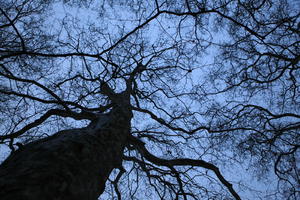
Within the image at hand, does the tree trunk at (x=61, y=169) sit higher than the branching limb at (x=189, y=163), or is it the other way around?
the branching limb at (x=189, y=163)

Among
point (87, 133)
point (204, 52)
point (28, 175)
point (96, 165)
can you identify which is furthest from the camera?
point (204, 52)

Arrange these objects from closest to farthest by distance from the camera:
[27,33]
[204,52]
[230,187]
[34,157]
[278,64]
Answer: [34,157], [230,187], [27,33], [204,52], [278,64]

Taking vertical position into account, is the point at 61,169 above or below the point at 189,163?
below

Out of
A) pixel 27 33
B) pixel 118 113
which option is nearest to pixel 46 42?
pixel 27 33

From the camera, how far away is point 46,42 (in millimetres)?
3838

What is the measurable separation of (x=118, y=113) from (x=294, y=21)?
3758 mm

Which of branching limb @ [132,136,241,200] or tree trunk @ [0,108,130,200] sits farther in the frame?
branching limb @ [132,136,241,200]

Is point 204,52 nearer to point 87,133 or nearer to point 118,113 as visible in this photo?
point 118,113

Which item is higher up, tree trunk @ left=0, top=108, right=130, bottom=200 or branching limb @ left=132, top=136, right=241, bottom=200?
branching limb @ left=132, top=136, right=241, bottom=200

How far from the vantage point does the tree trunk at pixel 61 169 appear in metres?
0.95

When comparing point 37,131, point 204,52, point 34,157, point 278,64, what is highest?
point 278,64

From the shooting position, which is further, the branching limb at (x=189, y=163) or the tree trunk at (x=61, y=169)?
the branching limb at (x=189, y=163)

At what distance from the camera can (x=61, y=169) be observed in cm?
116

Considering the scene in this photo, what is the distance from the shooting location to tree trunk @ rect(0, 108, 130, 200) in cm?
95
